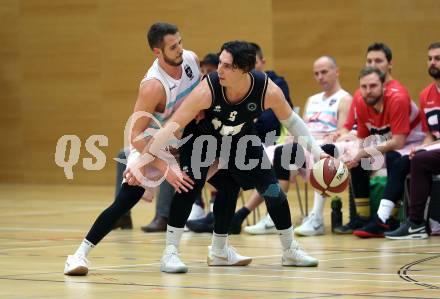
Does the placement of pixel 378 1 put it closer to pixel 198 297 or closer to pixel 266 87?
pixel 266 87

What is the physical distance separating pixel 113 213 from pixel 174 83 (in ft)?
3.03

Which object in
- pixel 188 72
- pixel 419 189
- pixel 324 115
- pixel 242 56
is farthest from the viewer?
pixel 324 115

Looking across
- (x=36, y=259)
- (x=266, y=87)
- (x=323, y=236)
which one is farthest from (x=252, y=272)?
(x=323, y=236)

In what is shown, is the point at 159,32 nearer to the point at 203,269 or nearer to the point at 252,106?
the point at 252,106

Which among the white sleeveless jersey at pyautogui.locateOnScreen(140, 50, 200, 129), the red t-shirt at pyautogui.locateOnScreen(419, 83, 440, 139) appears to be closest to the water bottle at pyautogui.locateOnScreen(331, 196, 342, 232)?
→ the red t-shirt at pyautogui.locateOnScreen(419, 83, 440, 139)

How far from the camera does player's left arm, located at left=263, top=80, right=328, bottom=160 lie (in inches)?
258

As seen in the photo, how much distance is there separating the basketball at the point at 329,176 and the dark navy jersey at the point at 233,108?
1.97 feet

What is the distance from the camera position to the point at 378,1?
1370 centimetres

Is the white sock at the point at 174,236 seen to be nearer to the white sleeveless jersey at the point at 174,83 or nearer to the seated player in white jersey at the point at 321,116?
the white sleeveless jersey at the point at 174,83

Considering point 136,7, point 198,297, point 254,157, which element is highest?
point 136,7

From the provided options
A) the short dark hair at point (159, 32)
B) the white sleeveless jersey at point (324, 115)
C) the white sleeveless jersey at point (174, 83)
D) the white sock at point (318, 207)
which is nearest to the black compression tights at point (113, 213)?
the white sleeveless jersey at point (174, 83)

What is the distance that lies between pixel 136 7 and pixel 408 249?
8.89 metres

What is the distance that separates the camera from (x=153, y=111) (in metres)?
6.58

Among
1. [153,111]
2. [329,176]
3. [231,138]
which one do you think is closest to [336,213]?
[329,176]
